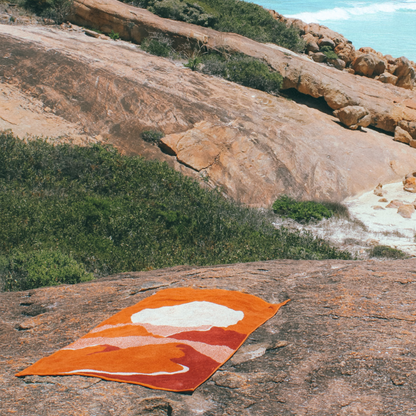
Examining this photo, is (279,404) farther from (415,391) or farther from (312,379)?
(415,391)

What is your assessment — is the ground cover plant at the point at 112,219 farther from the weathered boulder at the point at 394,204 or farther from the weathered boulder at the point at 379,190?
the weathered boulder at the point at 379,190

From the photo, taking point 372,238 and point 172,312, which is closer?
point 172,312

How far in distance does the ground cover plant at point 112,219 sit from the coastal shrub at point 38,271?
0.06 ft

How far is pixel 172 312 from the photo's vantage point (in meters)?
4.01

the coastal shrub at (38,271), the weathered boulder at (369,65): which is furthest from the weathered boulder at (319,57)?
the coastal shrub at (38,271)

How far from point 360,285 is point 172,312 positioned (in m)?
2.02

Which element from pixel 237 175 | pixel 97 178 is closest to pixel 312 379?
pixel 97 178

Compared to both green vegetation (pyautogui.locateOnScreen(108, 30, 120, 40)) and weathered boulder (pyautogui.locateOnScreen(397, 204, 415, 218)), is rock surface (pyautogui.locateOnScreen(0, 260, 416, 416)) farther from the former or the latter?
green vegetation (pyautogui.locateOnScreen(108, 30, 120, 40))

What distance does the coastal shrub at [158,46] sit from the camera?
655 inches

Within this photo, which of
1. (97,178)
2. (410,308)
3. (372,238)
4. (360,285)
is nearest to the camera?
(410,308)

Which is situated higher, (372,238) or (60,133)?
(60,133)

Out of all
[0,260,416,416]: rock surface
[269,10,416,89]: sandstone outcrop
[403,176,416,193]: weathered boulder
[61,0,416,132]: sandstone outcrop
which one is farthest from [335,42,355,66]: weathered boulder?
[0,260,416,416]: rock surface

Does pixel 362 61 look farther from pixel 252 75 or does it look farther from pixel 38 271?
pixel 38 271

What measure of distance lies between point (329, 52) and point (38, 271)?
2431 cm
